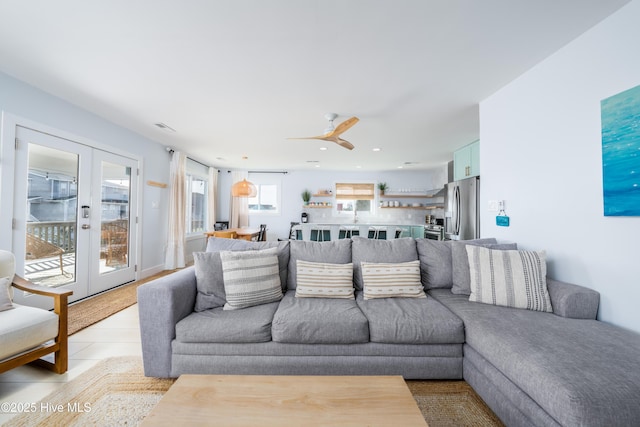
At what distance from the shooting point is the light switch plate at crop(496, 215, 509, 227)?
104 inches

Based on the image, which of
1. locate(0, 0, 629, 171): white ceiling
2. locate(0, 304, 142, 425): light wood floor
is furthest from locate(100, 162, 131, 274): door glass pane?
locate(0, 304, 142, 425): light wood floor

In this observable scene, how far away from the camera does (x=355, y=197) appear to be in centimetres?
757

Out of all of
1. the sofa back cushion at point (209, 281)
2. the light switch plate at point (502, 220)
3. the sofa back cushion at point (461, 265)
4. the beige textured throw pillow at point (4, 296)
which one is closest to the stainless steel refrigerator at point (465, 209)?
the light switch plate at point (502, 220)

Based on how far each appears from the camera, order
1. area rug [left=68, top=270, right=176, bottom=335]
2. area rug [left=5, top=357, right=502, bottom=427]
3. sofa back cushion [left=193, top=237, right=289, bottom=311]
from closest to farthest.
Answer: area rug [left=5, top=357, right=502, bottom=427] < sofa back cushion [left=193, top=237, right=289, bottom=311] < area rug [left=68, top=270, right=176, bottom=335]

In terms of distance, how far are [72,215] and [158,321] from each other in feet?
8.80

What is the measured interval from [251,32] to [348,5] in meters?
0.73

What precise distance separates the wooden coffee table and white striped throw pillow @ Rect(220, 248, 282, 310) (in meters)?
0.72

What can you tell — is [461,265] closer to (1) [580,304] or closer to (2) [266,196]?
(1) [580,304]

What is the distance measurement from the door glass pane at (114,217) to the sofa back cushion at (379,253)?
372cm

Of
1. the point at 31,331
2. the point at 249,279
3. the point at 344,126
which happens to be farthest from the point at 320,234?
the point at 31,331

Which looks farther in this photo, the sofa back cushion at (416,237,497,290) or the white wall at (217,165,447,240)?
the white wall at (217,165,447,240)

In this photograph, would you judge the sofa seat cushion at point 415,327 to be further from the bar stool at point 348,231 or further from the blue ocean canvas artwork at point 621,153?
the bar stool at point 348,231

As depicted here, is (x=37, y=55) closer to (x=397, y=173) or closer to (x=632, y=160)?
(x=632, y=160)

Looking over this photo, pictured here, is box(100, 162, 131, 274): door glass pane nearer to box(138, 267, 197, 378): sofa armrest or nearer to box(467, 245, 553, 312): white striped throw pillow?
box(138, 267, 197, 378): sofa armrest
